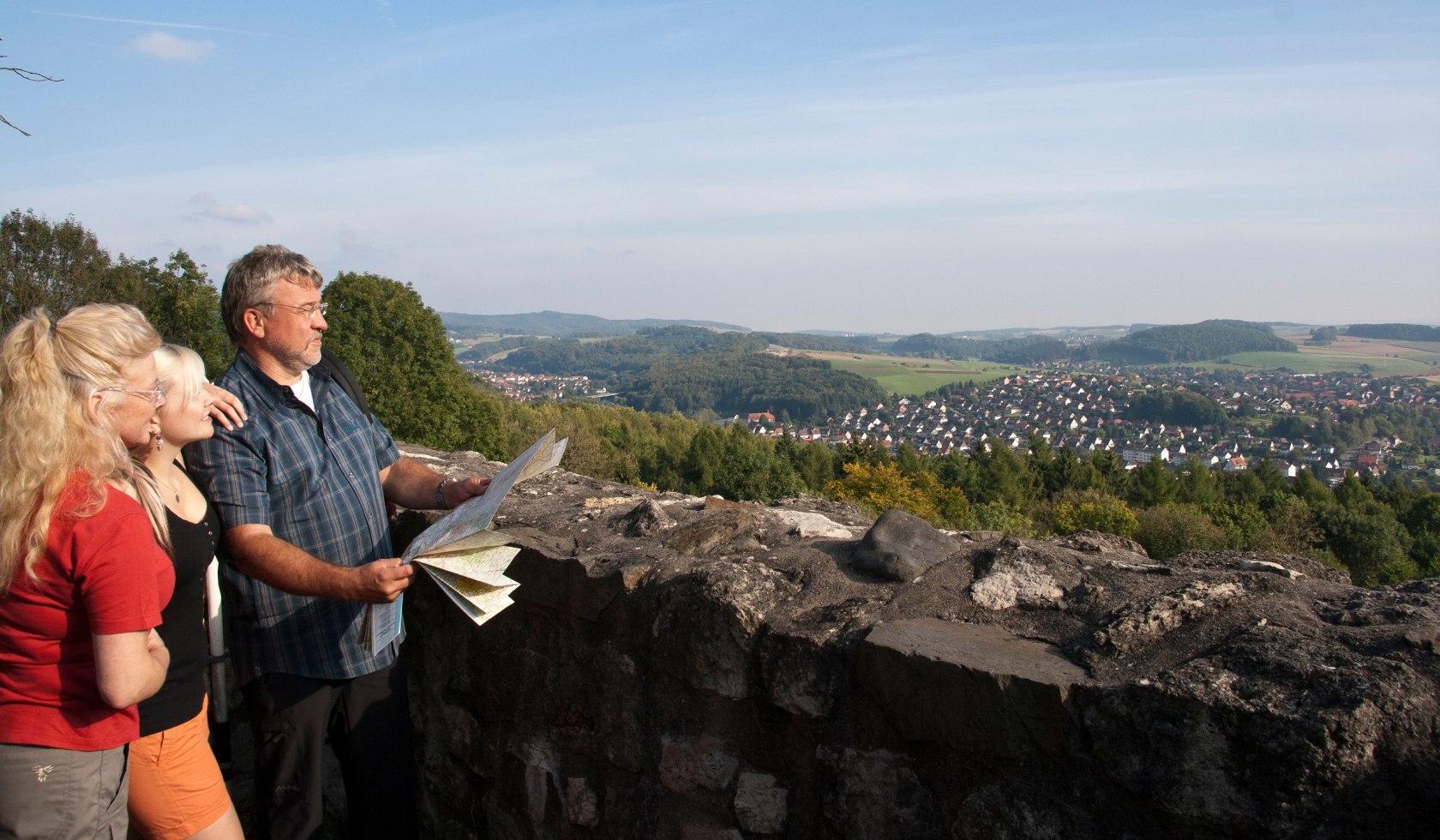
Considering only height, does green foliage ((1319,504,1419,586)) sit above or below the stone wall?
below

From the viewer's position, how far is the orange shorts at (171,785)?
1876 mm

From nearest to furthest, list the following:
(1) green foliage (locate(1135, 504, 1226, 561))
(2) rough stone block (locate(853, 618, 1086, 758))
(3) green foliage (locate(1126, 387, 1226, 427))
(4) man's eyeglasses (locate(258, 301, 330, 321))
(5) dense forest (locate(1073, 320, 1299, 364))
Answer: (2) rough stone block (locate(853, 618, 1086, 758)) → (4) man's eyeglasses (locate(258, 301, 330, 321)) → (1) green foliage (locate(1135, 504, 1226, 561)) → (3) green foliage (locate(1126, 387, 1226, 427)) → (5) dense forest (locate(1073, 320, 1299, 364))

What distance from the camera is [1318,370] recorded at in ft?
257

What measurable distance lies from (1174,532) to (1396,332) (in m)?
105

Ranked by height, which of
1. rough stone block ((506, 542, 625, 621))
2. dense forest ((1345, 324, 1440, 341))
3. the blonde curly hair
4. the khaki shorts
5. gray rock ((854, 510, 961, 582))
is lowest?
the khaki shorts

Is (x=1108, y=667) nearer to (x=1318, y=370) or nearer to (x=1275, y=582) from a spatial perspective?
(x=1275, y=582)

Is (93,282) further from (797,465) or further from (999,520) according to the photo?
(999,520)

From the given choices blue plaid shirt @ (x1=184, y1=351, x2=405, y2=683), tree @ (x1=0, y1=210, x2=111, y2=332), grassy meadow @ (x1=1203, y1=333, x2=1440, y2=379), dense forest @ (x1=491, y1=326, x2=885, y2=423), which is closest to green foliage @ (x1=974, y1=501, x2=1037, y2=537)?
blue plaid shirt @ (x1=184, y1=351, x2=405, y2=683)

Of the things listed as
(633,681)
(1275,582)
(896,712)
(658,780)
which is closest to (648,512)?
(633,681)

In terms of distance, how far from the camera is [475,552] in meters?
2.06

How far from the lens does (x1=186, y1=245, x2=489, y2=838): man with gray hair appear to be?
2.20m

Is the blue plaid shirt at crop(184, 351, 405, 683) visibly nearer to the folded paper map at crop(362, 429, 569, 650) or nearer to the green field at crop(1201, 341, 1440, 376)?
the folded paper map at crop(362, 429, 569, 650)

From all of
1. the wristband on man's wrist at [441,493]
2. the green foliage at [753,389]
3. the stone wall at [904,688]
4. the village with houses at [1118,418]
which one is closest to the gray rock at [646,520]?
the stone wall at [904,688]

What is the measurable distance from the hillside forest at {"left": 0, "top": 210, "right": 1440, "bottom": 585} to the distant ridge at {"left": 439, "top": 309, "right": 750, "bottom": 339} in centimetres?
8566
